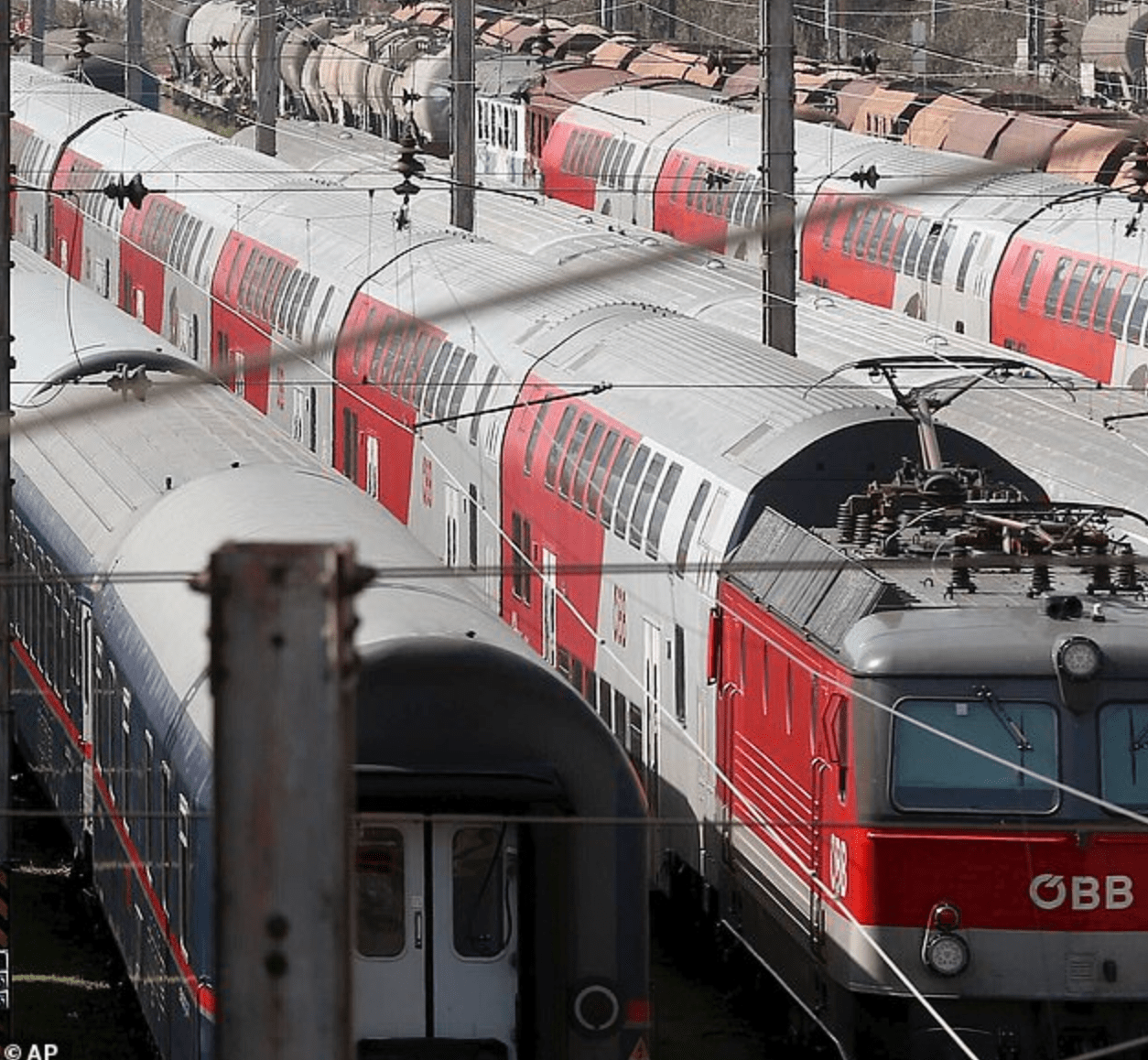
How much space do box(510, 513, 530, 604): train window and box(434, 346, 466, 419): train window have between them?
6.13 feet

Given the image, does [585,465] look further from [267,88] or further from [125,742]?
[267,88]

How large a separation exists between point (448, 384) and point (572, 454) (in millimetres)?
3051

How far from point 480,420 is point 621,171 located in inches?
804

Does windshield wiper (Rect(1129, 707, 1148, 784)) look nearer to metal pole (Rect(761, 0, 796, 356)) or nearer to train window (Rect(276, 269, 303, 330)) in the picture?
metal pole (Rect(761, 0, 796, 356))

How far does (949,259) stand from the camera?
88.9ft

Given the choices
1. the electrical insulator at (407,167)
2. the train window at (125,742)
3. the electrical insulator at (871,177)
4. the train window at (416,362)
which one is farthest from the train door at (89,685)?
the electrical insulator at (871,177)

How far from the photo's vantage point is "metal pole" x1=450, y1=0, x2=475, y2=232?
91.0ft

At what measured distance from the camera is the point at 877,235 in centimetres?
2903

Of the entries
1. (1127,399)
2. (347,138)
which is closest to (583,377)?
(1127,399)

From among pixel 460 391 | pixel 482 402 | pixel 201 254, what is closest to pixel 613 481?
pixel 482 402

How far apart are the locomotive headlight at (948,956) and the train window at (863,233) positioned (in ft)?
62.2

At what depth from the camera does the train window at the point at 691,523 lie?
14148mm

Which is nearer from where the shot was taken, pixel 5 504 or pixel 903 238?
pixel 5 504

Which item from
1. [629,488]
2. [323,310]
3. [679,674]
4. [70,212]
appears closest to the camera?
[679,674]
